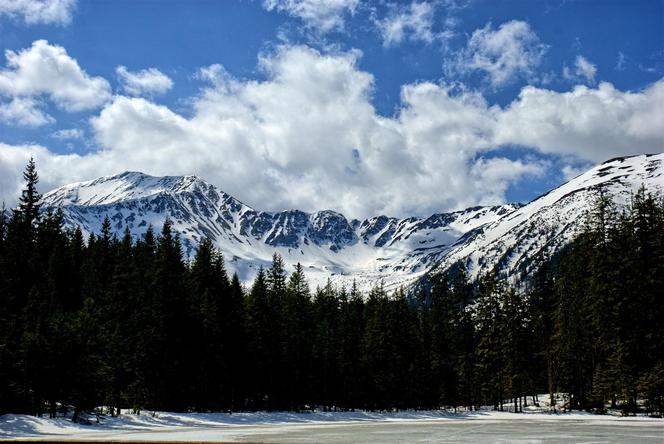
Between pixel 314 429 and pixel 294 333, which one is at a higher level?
pixel 294 333

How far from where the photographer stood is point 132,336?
57469mm

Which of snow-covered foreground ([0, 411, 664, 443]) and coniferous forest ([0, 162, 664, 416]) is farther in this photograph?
coniferous forest ([0, 162, 664, 416])

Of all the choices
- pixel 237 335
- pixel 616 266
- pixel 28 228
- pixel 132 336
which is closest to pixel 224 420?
pixel 132 336

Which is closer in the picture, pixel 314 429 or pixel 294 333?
pixel 314 429

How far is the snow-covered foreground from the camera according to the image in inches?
1099

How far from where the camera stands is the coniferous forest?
1874 inches

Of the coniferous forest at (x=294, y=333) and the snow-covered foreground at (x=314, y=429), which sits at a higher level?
the coniferous forest at (x=294, y=333)

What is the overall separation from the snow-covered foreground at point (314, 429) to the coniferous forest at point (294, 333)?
4.50m

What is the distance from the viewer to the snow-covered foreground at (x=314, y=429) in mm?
27922

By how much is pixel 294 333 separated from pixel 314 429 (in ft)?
122

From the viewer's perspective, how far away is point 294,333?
75.5m

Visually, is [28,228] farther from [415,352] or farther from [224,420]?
[415,352]

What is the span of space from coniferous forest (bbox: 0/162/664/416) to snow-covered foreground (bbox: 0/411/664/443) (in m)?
4.50

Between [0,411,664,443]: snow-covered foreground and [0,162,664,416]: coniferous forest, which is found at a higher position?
[0,162,664,416]: coniferous forest
